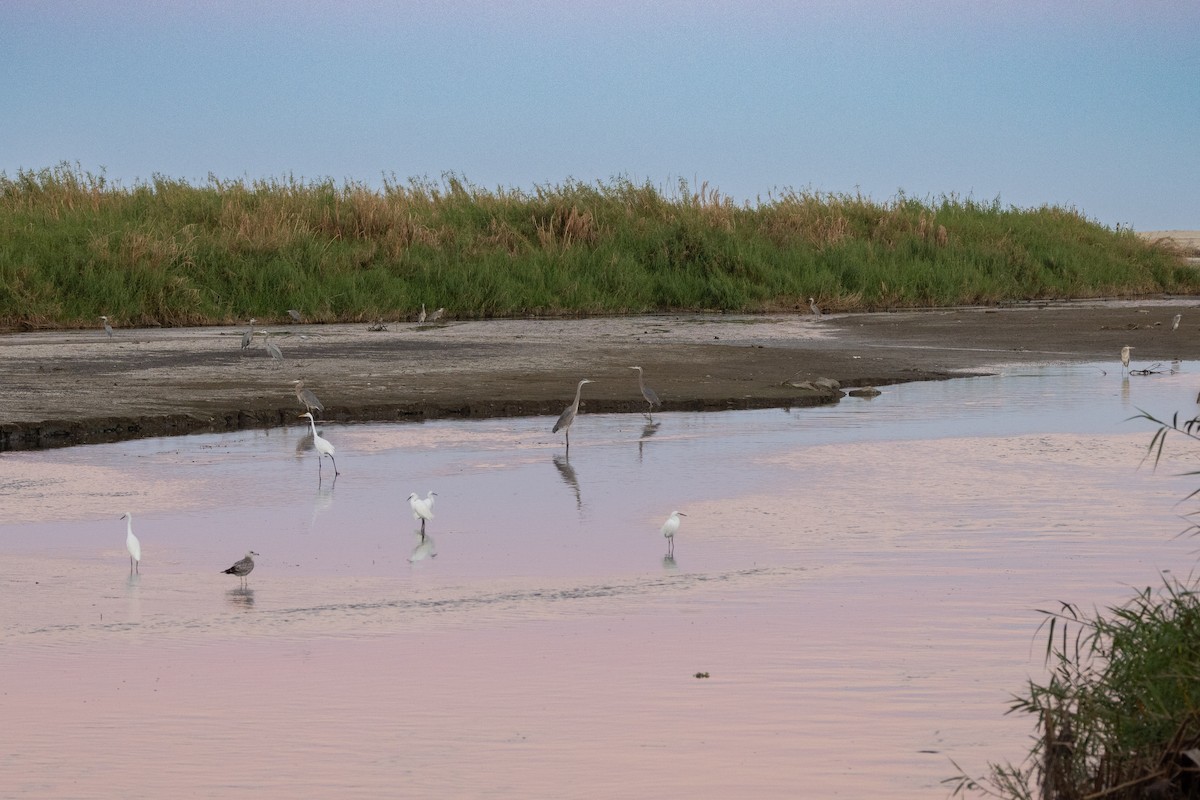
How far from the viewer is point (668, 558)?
8.08 meters

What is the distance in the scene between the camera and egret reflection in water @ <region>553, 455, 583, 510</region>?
1004 centimetres

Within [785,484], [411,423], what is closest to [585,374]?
[411,423]

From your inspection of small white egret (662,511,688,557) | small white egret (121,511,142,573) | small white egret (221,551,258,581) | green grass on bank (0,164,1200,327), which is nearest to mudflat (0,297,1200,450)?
green grass on bank (0,164,1200,327)

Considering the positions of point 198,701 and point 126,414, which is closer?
point 198,701

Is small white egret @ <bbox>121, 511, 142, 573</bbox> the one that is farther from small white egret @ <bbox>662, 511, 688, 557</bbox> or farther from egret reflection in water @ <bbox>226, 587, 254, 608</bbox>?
small white egret @ <bbox>662, 511, 688, 557</bbox>

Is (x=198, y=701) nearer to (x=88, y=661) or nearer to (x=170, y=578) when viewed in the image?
(x=88, y=661)

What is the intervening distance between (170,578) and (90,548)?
96 centimetres

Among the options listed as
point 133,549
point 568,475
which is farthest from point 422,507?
point 568,475

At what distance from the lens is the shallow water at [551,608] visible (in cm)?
491

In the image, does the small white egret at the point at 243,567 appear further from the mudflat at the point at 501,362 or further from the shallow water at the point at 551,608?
the mudflat at the point at 501,362

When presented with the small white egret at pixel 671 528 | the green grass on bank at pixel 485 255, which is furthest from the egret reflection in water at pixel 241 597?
the green grass on bank at pixel 485 255

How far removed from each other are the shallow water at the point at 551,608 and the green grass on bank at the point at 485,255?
1460 centimetres

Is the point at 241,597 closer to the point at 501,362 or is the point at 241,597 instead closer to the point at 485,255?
the point at 501,362

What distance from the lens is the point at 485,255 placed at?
29.9m
